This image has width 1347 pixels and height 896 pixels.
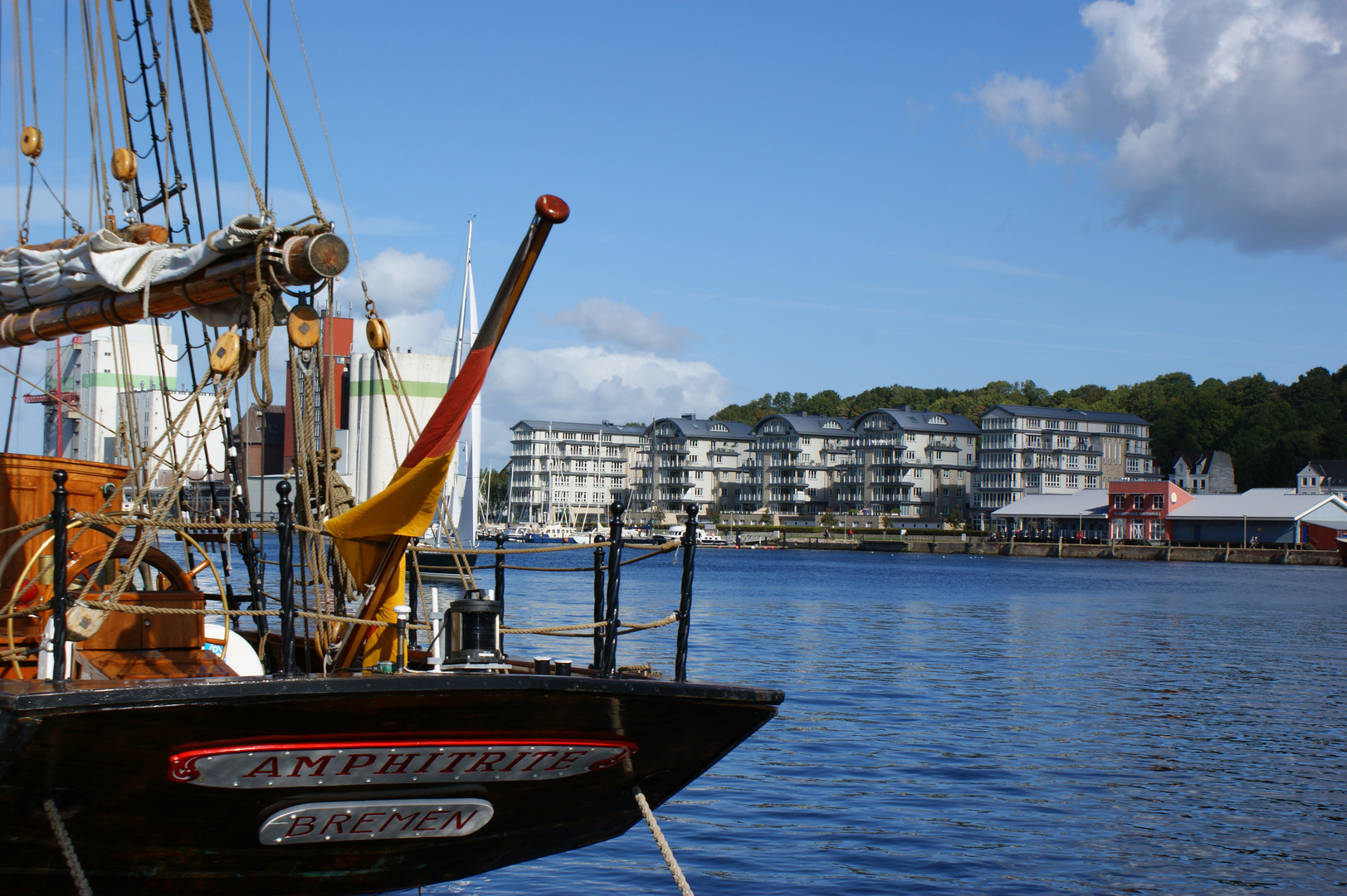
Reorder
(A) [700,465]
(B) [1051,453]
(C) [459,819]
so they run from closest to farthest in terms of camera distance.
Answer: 1. (C) [459,819]
2. (B) [1051,453]
3. (A) [700,465]

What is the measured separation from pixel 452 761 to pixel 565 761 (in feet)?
2.55

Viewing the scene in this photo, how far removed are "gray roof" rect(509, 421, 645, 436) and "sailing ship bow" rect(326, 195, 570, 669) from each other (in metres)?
165

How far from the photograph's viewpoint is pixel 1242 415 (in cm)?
16138

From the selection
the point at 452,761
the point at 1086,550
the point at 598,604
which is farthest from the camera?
the point at 1086,550

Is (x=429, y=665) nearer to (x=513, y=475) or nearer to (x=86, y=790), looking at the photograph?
(x=86, y=790)

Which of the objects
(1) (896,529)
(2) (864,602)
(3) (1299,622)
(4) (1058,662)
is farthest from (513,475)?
(4) (1058,662)

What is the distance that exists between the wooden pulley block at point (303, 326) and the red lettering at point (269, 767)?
279 centimetres

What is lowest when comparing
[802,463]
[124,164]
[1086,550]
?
[1086,550]

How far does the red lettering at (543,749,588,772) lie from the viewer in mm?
7156

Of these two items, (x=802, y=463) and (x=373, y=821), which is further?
(x=802, y=463)

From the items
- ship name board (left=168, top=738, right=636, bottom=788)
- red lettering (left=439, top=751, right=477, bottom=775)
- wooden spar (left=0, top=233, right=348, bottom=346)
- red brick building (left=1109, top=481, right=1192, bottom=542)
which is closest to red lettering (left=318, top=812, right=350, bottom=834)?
ship name board (left=168, top=738, right=636, bottom=788)

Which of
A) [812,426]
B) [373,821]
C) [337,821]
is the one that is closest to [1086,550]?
[812,426]

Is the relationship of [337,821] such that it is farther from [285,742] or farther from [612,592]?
[612,592]

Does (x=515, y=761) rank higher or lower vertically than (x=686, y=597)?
lower
